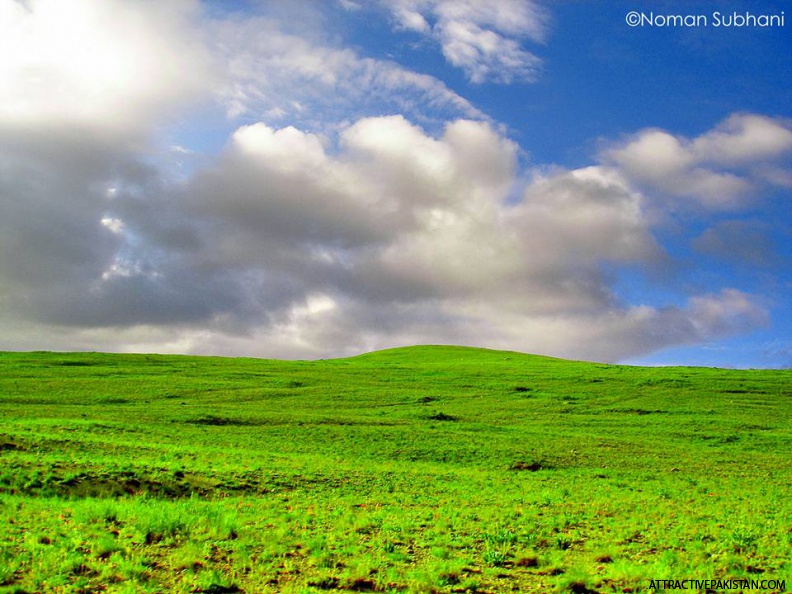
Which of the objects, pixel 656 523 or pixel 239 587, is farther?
pixel 656 523

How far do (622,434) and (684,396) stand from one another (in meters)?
24.3

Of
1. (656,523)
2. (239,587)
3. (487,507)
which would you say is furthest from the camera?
(487,507)

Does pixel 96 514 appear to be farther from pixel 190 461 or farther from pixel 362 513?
pixel 190 461

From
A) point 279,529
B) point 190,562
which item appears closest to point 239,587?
point 190,562

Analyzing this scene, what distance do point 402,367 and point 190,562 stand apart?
8010 centimetres

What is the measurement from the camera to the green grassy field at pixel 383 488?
14461mm

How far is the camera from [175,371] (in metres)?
82.0

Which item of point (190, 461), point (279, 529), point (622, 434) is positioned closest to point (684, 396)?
point (622, 434)

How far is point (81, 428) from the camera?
127 ft

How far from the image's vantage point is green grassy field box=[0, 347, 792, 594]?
569 inches

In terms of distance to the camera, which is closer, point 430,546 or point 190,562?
point 190,562

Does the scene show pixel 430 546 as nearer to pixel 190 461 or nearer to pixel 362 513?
pixel 362 513

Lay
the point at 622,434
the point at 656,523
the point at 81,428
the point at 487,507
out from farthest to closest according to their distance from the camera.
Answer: the point at 622,434 < the point at 81,428 < the point at 487,507 < the point at 656,523

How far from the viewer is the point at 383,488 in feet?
93.1
